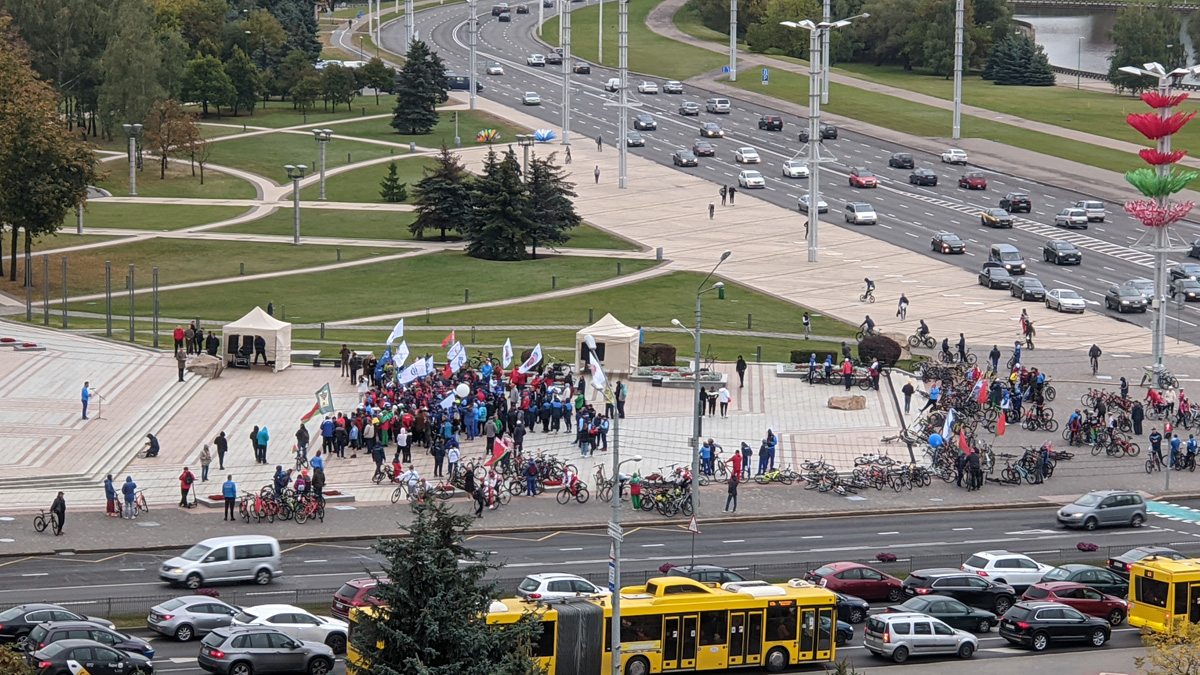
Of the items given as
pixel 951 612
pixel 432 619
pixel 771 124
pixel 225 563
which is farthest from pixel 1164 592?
pixel 771 124

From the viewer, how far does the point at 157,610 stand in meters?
37.9

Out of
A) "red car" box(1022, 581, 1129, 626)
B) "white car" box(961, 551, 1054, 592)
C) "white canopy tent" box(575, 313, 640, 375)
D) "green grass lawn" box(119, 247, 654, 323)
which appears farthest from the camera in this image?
"green grass lawn" box(119, 247, 654, 323)

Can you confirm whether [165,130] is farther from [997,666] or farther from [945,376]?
[997,666]

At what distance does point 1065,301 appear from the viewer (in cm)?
8594

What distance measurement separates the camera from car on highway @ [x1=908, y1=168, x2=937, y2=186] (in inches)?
4811

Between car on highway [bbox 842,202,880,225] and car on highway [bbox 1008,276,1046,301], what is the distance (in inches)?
779

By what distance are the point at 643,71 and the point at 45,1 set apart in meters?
60.8

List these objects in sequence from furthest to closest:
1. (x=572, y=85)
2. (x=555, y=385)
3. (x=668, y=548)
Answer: (x=572, y=85) < (x=555, y=385) < (x=668, y=548)

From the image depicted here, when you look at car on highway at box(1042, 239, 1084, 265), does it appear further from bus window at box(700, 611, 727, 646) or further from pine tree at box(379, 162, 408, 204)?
bus window at box(700, 611, 727, 646)

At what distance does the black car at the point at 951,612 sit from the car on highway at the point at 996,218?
70441 millimetres

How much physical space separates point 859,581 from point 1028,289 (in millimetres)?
49692

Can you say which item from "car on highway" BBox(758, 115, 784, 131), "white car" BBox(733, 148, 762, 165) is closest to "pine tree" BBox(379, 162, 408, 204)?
"white car" BBox(733, 148, 762, 165)

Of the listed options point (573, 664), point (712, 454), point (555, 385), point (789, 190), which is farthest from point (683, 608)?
point (789, 190)

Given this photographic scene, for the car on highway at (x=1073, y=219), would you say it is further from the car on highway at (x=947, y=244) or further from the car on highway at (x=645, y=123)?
the car on highway at (x=645, y=123)
